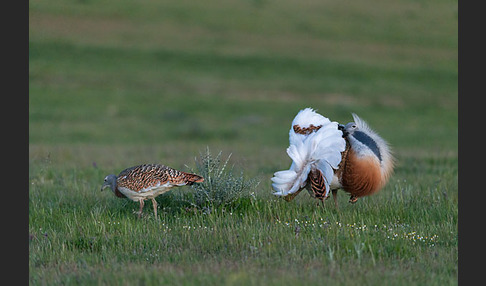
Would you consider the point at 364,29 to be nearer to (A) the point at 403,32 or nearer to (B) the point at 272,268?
(A) the point at 403,32

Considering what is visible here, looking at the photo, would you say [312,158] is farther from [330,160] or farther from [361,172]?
[361,172]

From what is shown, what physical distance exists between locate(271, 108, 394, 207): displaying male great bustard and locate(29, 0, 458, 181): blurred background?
2.45 metres

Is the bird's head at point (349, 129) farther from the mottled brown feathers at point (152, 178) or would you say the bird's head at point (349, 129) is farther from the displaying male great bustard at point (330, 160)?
the mottled brown feathers at point (152, 178)

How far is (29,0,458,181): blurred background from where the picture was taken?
61.2ft

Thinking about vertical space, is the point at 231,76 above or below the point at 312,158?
above

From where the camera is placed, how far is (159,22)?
127 feet

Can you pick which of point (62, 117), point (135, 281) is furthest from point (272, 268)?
point (62, 117)

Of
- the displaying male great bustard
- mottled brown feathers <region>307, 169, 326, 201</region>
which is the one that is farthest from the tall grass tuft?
mottled brown feathers <region>307, 169, 326, 201</region>

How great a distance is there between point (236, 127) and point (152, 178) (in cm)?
1553

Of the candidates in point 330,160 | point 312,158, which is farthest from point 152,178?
point 330,160

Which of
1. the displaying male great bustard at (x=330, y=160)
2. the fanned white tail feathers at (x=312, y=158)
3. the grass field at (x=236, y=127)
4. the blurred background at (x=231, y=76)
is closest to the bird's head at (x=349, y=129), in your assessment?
the displaying male great bustard at (x=330, y=160)

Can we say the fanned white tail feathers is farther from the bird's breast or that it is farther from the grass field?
the grass field

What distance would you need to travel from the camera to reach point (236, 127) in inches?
880

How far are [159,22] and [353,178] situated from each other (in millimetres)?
33224
